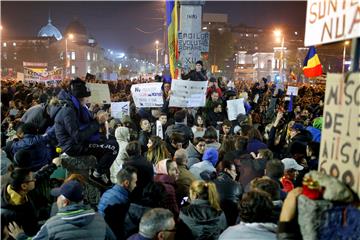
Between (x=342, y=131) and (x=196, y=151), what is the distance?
4.40 meters

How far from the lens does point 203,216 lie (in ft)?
15.2

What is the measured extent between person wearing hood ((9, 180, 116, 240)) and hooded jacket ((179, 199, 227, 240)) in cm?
80

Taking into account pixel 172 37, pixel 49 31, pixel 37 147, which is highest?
pixel 49 31

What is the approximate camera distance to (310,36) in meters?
3.58

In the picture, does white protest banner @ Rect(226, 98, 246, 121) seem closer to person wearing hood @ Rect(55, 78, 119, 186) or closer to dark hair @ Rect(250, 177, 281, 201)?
person wearing hood @ Rect(55, 78, 119, 186)

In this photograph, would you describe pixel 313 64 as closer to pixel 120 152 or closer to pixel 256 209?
pixel 120 152

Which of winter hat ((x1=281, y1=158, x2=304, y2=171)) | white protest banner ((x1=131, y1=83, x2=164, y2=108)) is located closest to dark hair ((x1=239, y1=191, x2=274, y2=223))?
winter hat ((x1=281, y1=158, x2=304, y2=171))

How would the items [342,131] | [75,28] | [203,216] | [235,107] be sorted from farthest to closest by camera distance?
[75,28], [235,107], [203,216], [342,131]

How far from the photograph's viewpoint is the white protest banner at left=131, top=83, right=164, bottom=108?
407 inches

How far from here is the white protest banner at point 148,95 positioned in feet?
33.9

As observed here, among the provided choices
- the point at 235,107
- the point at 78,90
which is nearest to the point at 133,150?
the point at 78,90

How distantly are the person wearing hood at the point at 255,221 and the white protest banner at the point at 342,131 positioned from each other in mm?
701

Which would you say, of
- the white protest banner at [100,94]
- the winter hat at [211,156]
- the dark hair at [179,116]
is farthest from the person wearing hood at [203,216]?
the white protest banner at [100,94]

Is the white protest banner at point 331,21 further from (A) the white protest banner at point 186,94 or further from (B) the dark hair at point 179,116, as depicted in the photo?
(A) the white protest banner at point 186,94
